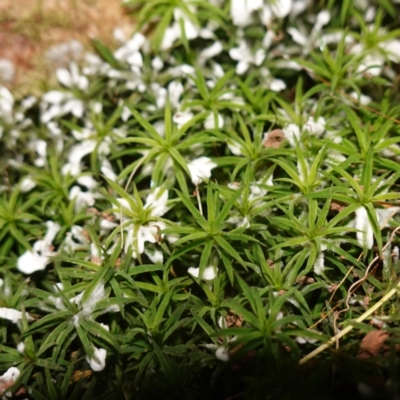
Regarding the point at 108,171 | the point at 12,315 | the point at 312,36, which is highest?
the point at 312,36

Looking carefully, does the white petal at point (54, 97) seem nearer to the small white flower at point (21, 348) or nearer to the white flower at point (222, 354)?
the small white flower at point (21, 348)

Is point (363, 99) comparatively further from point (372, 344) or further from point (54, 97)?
point (54, 97)

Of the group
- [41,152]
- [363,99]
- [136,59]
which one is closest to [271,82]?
[363,99]

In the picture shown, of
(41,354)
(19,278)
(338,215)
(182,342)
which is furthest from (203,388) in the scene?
(19,278)

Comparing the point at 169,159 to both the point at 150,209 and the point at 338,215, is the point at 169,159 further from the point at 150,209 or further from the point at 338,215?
the point at 338,215

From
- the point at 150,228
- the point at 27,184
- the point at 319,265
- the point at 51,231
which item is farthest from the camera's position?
the point at 27,184
